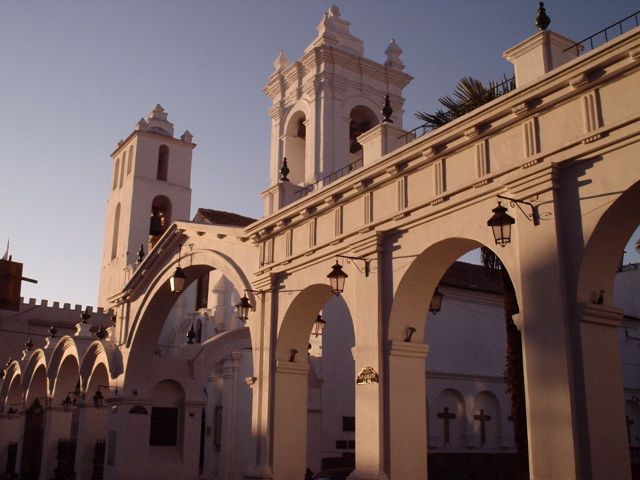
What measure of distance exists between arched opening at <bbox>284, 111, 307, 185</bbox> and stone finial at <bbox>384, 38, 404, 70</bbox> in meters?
4.48

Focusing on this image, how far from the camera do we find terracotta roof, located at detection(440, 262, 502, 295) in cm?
2923

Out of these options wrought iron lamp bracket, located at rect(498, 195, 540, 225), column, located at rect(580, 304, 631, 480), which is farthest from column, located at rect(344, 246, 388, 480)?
column, located at rect(580, 304, 631, 480)

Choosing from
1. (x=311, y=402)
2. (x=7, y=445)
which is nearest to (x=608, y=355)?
(x=311, y=402)

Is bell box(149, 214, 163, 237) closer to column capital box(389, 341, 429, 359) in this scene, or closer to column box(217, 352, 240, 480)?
column box(217, 352, 240, 480)

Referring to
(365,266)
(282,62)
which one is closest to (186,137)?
(282,62)

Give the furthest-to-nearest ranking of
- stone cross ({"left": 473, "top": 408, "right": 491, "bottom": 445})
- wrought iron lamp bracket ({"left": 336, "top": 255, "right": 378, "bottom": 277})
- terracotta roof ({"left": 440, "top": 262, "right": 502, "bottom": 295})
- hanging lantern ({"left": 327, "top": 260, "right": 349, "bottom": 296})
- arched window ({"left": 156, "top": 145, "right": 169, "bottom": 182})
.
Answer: arched window ({"left": 156, "top": 145, "right": 169, "bottom": 182}) < terracotta roof ({"left": 440, "top": 262, "right": 502, "bottom": 295}) < stone cross ({"left": 473, "top": 408, "right": 491, "bottom": 445}) < wrought iron lamp bracket ({"left": 336, "top": 255, "right": 378, "bottom": 277}) < hanging lantern ({"left": 327, "top": 260, "right": 349, "bottom": 296})

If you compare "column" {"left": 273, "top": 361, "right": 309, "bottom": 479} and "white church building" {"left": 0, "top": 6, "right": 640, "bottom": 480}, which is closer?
"white church building" {"left": 0, "top": 6, "right": 640, "bottom": 480}

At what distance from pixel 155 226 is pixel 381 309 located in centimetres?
3210

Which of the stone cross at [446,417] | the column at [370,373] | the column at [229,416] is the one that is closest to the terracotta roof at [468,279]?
the stone cross at [446,417]

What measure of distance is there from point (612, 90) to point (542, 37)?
1.79m

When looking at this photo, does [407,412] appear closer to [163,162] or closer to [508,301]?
[508,301]

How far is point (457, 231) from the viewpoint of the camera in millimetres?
11766

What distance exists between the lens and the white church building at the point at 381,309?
979cm

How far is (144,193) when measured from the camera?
42250mm
